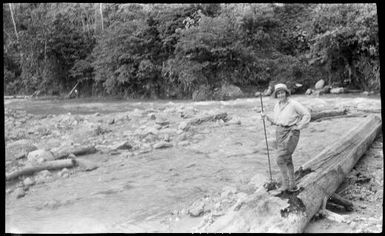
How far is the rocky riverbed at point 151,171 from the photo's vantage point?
3.78 meters

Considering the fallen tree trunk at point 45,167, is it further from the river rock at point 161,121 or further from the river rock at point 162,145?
the river rock at point 161,121

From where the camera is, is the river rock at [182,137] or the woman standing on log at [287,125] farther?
the river rock at [182,137]

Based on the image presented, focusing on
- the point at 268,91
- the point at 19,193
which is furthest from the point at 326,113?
the point at 19,193

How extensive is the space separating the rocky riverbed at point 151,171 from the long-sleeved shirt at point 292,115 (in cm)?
94

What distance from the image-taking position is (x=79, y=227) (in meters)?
3.59

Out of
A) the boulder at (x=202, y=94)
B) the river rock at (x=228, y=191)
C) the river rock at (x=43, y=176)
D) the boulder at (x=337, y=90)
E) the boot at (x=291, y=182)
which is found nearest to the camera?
the boot at (x=291, y=182)

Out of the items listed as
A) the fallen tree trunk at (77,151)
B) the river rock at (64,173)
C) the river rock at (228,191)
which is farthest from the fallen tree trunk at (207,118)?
the river rock at (228,191)

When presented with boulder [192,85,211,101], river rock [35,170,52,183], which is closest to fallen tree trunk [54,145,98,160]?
river rock [35,170,52,183]

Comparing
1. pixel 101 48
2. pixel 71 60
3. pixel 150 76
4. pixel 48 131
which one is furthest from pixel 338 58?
pixel 48 131

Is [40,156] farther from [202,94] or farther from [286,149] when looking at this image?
[202,94]

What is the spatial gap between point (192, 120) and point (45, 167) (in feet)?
12.0

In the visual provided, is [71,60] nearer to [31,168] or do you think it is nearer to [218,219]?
[31,168]

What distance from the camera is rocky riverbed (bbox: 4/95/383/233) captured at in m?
3.78

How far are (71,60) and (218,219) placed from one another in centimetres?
1081
